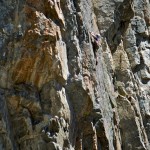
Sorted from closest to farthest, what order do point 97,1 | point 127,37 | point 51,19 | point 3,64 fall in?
point 3,64 < point 51,19 < point 97,1 < point 127,37

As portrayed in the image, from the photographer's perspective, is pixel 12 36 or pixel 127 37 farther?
pixel 127 37

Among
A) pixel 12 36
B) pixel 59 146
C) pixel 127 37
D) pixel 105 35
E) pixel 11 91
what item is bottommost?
pixel 59 146

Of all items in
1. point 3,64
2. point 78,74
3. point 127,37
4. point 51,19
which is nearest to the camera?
point 3,64

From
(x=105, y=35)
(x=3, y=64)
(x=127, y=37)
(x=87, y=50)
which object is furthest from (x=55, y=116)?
(x=127, y=37)

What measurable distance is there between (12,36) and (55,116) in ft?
7.06

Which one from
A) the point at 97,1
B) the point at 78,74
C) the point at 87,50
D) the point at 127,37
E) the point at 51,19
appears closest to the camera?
the point at 51,19

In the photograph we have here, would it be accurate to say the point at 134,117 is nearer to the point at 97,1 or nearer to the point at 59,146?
the point at 97,1

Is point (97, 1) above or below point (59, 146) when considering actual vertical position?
above

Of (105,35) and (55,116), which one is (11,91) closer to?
(55,116)

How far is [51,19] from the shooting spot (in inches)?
547

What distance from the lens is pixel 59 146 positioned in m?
13.3

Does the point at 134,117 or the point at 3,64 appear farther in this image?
the point at 134,117

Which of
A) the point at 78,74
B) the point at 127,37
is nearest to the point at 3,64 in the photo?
the point at 78,74

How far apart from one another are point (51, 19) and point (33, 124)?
2.67 meters
